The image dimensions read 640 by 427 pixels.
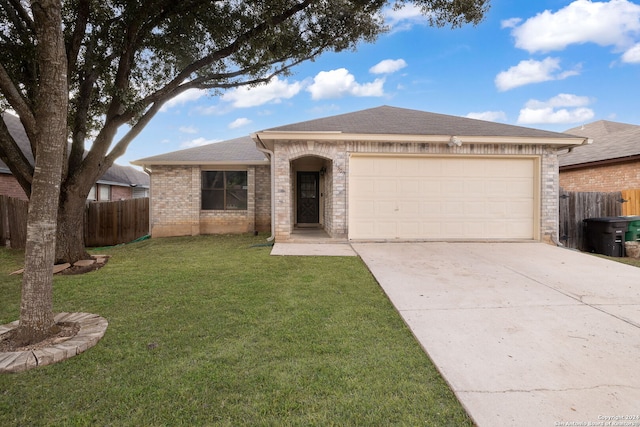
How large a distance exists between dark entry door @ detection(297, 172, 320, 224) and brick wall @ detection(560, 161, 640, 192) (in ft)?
37.5

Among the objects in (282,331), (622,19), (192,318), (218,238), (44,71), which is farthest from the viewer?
(218,238)

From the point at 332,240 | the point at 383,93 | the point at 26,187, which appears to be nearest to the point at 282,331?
the point at 332,240

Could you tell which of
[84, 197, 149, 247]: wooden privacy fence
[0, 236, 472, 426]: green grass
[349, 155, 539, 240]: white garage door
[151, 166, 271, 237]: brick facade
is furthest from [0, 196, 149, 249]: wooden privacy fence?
[349, 155, 539, 240]: white garage door

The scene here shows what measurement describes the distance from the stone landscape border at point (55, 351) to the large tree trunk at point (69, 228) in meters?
3.58

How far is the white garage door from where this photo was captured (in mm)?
8805

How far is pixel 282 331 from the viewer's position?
3311 millimetres

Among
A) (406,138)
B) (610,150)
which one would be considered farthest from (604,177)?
(406,138)

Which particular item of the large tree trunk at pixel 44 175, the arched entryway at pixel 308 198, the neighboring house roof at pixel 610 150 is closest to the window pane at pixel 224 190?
the arched entryway at pixel 308 198

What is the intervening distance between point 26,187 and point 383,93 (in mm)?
12784

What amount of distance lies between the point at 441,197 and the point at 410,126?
2.22m

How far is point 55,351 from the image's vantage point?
2.79 meters

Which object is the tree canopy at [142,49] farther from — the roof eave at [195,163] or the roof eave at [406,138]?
the roof eave at [195,163]

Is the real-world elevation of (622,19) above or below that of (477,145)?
above

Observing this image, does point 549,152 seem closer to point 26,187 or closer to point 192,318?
point 192,318
